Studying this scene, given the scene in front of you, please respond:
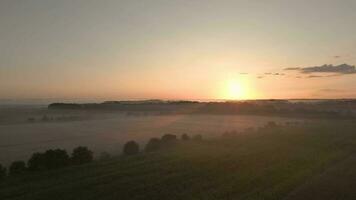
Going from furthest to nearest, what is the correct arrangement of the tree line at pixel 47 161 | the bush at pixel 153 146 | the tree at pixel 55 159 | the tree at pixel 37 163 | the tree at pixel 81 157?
1. the bush at pixel 153 146
2. the tree at pixel 81 157
3. the tree at pixel 55 159
4. the tree at pixel 37 163
5. the tree line at pixel 47 161

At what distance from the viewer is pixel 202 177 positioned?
20.8 m

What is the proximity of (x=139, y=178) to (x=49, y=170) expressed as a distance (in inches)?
238

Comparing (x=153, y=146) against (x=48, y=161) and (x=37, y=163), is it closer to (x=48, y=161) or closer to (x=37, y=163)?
(x=48, y=161)

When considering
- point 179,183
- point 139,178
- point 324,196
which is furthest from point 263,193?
point 139,178

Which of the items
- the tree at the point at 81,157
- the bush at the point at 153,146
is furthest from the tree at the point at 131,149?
the tree at the point at 81,157

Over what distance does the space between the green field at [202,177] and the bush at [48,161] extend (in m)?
1.42

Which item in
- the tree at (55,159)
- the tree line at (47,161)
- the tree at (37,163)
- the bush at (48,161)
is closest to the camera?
the tree line at (47,161)

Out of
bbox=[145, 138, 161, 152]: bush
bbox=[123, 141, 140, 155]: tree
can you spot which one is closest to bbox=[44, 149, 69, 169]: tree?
bbox=[123, 141, 140, 155]: tree

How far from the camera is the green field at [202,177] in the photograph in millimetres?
17656

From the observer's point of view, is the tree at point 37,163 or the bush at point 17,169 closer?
the bush at point 17,169

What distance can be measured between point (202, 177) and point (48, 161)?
9041 millimetres

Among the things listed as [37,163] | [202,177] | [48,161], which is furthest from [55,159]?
[202,177]

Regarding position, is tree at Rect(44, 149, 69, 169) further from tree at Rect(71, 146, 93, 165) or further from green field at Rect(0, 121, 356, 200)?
green field at Rect(0, 121, 356, 200)

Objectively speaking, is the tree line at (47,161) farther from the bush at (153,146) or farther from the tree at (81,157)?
the bush at (153,146)
